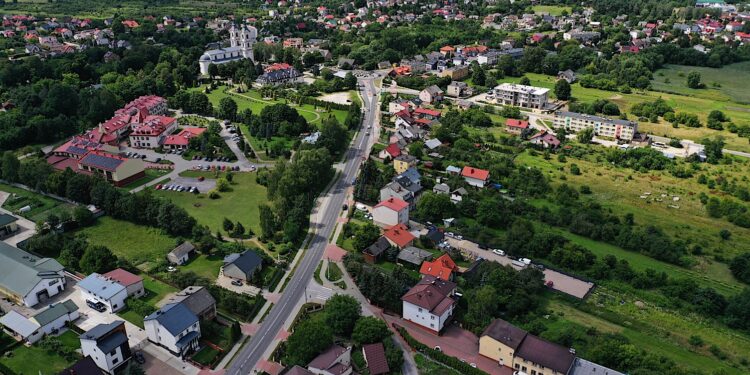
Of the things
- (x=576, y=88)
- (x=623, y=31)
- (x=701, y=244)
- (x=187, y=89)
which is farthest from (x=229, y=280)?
(x=623, y=31)

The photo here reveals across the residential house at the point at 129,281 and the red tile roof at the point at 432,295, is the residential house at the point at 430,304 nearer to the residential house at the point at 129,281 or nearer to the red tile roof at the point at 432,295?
the red tile roof at the point at 432,295

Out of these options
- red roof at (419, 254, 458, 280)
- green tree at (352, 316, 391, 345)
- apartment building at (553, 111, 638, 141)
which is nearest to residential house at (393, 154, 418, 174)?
red roof at (419, 254, 458, 280)

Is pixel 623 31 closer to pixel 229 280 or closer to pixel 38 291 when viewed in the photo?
pixel 229 280

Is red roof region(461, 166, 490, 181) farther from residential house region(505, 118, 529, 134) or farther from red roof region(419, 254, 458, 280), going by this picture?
residential house region(505, 118, 529, 134)

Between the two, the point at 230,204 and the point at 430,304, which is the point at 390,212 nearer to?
the point at 430,304

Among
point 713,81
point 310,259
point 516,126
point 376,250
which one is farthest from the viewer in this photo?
point 713,81

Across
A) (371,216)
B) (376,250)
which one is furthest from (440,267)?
(371,216)
